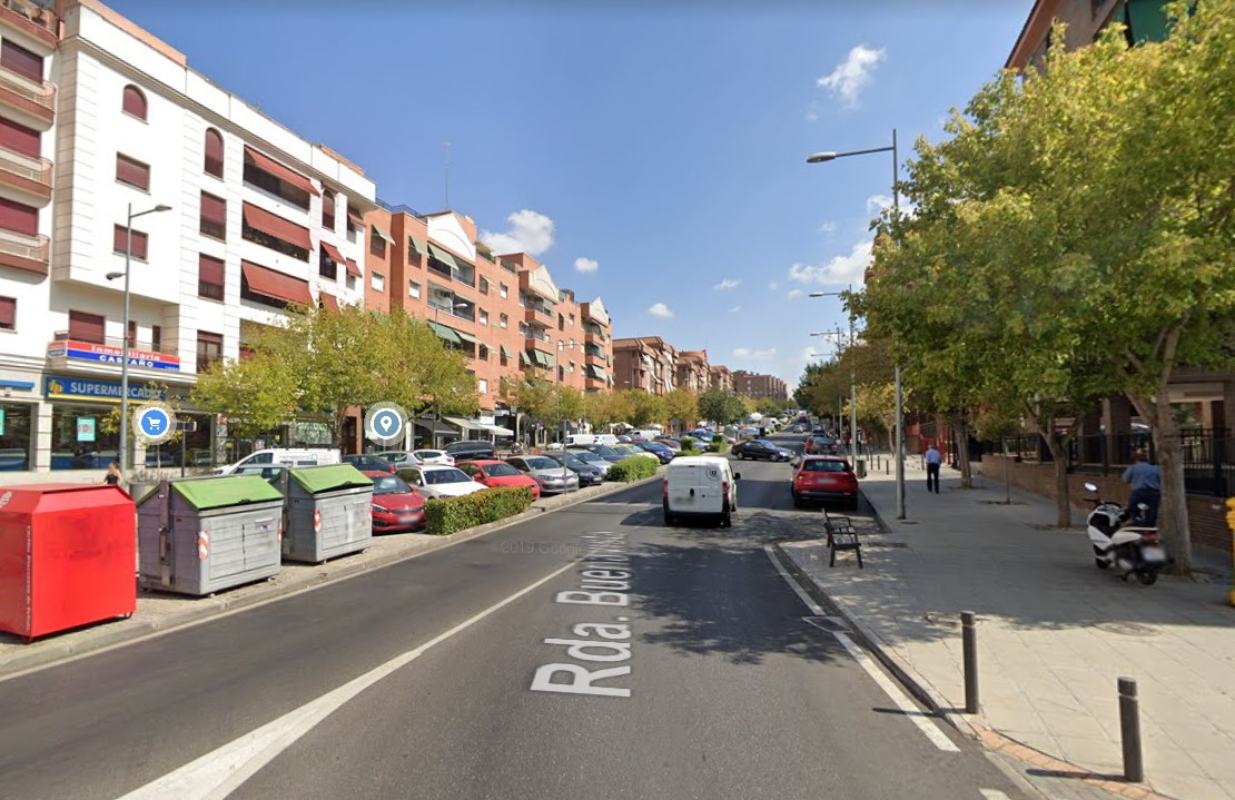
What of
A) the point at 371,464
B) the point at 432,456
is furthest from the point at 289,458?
the point at 432,456

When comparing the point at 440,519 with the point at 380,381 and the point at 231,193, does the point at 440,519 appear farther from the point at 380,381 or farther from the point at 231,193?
the point at 231,193

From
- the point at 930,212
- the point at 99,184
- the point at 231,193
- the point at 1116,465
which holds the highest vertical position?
the point at 231,193

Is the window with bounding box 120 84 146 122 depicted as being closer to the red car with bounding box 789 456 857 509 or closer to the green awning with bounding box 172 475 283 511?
the green awning with bounding box 172 475 283 511

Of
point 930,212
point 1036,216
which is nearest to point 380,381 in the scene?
point 930,212

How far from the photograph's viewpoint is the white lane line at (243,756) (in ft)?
11.8

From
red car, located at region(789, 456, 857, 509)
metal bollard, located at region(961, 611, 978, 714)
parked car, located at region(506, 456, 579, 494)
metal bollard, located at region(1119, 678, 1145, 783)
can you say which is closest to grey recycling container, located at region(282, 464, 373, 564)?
metal bollard, located at region(961, 611, 978, 714)

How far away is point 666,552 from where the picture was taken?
11.9 metres

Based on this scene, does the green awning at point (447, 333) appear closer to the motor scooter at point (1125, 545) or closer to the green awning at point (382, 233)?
the green awning at point (382, 233)

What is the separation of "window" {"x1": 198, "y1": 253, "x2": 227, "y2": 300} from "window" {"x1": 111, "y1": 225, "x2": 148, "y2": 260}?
8.35ft

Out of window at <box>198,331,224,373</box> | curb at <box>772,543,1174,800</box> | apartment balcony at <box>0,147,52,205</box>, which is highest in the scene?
apartment balcony at <box>0,147,52,205</box>

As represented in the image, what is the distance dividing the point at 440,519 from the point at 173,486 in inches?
224

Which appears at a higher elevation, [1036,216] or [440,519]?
[1036,216]

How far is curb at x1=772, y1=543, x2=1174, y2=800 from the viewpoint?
3.71 m

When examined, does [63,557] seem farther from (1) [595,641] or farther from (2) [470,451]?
(2) [470,451]
